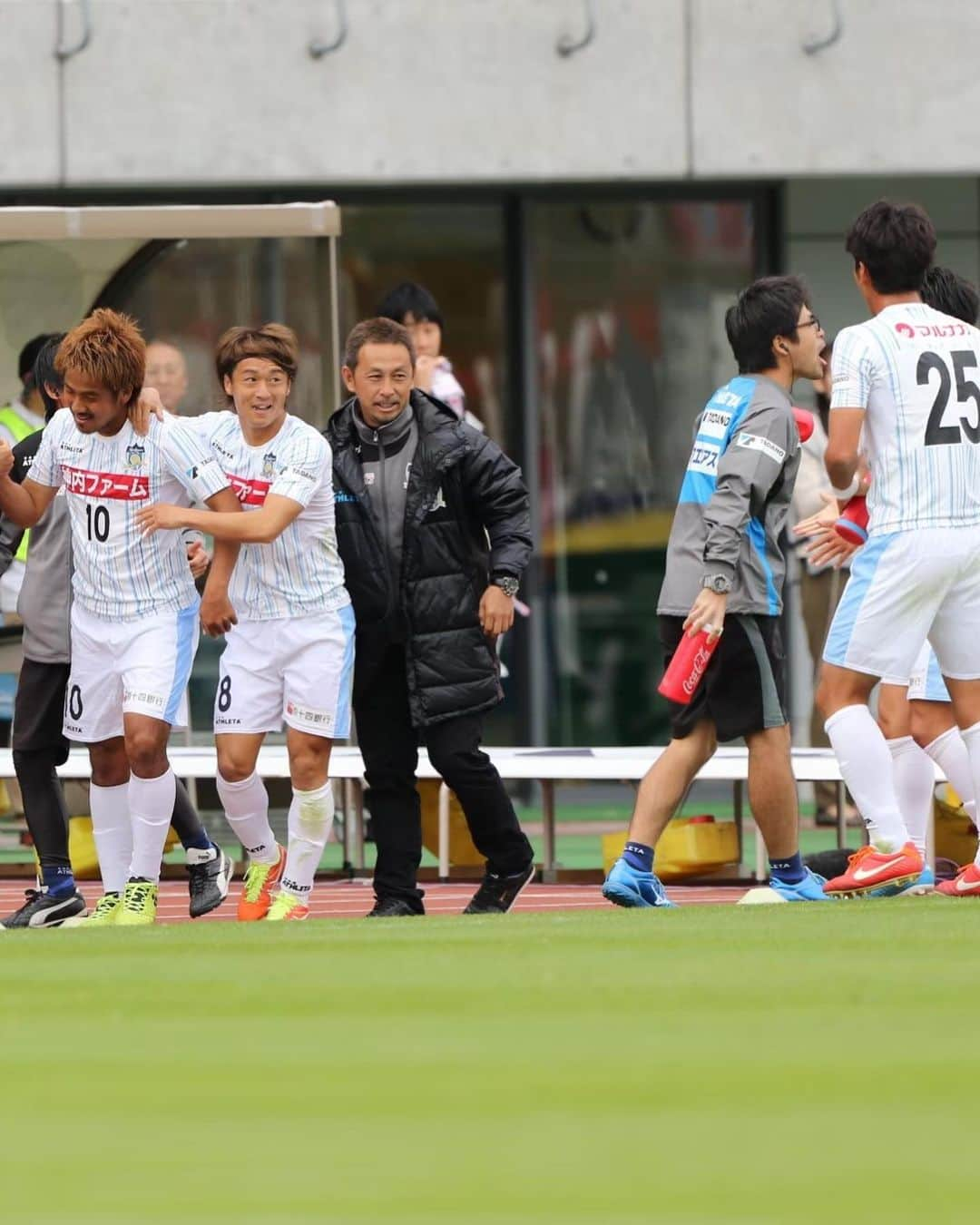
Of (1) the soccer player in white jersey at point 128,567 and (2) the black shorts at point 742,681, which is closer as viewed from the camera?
(2) the black shorts at point 742,681

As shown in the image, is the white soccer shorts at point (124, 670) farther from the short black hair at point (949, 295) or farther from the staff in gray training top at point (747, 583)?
the short black hair at point (949, 295)

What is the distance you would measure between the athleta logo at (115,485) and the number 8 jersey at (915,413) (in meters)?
2.00

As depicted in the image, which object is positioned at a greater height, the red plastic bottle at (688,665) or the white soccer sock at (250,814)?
the red plastic bottle at (688,665)

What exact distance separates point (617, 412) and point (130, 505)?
7.17m

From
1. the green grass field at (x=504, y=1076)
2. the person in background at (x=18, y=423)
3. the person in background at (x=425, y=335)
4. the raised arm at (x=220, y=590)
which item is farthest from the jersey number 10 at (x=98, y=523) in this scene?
the person in background at (x=425, y=335)

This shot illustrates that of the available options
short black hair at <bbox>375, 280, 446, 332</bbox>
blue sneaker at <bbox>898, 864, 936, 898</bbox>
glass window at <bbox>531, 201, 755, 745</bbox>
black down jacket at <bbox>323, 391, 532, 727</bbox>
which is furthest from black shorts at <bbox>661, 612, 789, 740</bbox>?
glass window at <bbox>531, 201, 755, 745</bbox>

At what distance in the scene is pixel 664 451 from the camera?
15.0 m

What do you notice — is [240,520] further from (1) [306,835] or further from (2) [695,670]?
(2) [695,670]

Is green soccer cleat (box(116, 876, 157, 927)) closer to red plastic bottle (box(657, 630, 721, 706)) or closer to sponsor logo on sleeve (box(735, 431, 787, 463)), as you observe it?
red plastic bottle (box(657, 630, 721, 706))

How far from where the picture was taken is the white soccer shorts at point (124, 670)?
312 inches

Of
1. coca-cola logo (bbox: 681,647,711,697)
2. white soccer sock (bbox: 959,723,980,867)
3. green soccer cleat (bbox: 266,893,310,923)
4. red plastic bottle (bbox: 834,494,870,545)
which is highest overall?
red plastic bottle (bbox: 834,494,870,545)

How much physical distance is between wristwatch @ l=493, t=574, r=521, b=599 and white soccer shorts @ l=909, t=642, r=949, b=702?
131cm

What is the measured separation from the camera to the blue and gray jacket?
7.61 meters

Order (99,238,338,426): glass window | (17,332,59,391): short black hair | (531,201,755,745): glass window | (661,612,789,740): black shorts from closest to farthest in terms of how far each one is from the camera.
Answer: (661,612,789,740): black shorts → (17,332,59,391): short black hair → (99,238,338,426): glass window → (531,201,755,745): glass window
